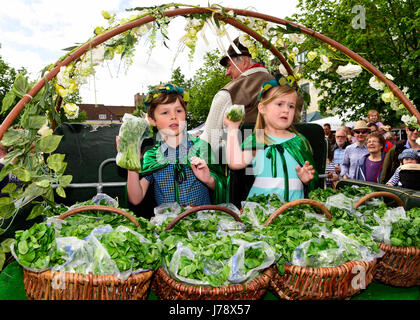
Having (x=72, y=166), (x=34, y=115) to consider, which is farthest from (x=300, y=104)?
(x=72, y=166)

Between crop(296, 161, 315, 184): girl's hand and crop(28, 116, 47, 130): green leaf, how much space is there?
5.56ft

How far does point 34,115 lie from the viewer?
1.52 meters

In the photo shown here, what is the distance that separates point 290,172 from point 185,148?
0.81 metres

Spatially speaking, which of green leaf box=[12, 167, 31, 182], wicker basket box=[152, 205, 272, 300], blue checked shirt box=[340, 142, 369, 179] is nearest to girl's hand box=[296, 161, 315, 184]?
wicker basket box=[152, 205, 272, 300]

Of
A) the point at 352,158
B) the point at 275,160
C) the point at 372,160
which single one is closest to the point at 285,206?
the point at 275,160

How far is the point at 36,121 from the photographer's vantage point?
1.51 meters

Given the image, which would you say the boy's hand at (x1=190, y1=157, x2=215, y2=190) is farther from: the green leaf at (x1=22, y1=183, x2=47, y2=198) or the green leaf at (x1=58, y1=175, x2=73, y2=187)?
the green leaf at (x1=22, y1=183, x2=47, y2=198)

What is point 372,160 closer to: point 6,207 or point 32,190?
point 32,190

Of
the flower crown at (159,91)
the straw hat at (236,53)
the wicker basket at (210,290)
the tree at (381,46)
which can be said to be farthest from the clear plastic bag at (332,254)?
the tree at (381,46)

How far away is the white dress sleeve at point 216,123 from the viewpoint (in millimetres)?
2747

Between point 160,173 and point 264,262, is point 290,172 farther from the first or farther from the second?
point 264,262

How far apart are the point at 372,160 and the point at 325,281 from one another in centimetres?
382

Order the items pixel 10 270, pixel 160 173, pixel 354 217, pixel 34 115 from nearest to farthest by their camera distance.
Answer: pixel 34 115
pixel 10 270
pixel 354 217
pixel 160 173

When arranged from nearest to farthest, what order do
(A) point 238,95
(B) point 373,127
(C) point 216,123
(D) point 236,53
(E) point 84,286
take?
(E) point 84,286
(C) point 216,123
(A) point 238,95
(D) point 236,53
(B) point 373,127
